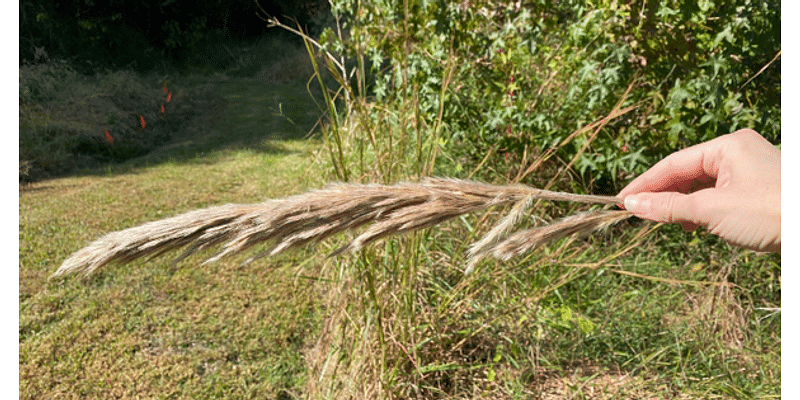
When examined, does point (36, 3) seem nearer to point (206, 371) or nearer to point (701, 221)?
point (206, 371)

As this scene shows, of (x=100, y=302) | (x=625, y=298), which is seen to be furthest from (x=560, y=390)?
(x=100, y=302)

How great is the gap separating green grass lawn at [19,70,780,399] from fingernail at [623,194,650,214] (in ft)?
2.83

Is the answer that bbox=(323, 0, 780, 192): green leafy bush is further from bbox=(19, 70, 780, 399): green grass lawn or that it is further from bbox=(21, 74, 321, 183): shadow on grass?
bbox=(21, 74, 321, 183): shadow on grass

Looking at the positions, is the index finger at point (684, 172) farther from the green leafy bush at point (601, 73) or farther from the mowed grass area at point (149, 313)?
the mowed grass area at point (149, 313)

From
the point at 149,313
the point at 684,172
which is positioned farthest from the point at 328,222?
the point at 149,313

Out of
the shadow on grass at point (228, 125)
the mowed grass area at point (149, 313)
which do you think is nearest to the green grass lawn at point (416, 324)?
the mowed grass area at point (149, 313)

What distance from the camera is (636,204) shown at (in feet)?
→ 4.43

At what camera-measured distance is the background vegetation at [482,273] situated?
7.34 ft

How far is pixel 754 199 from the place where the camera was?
1264mm

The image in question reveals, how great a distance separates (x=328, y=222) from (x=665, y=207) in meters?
0.89

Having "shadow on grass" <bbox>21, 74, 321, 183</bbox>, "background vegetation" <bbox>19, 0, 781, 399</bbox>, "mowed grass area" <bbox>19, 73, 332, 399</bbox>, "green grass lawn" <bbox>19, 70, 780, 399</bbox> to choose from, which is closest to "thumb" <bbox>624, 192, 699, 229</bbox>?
"background vegetation" <bbox>19, 0, 781, 399</bbox>

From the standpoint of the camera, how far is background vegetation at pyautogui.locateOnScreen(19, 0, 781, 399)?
7.34ft

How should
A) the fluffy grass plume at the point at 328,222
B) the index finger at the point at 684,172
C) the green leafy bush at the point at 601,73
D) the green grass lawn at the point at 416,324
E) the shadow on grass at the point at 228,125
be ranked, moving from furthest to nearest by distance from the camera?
1. the shadow on grass at the point at 228,125
2. the green leafy bush at the point at 601,73
3. the green grass lawn at the point at 416,324
4. the index finger at the point at 684,172
5. the fluffy grass plume at the point at 328,222

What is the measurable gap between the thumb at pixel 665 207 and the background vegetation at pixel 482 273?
494 mm
